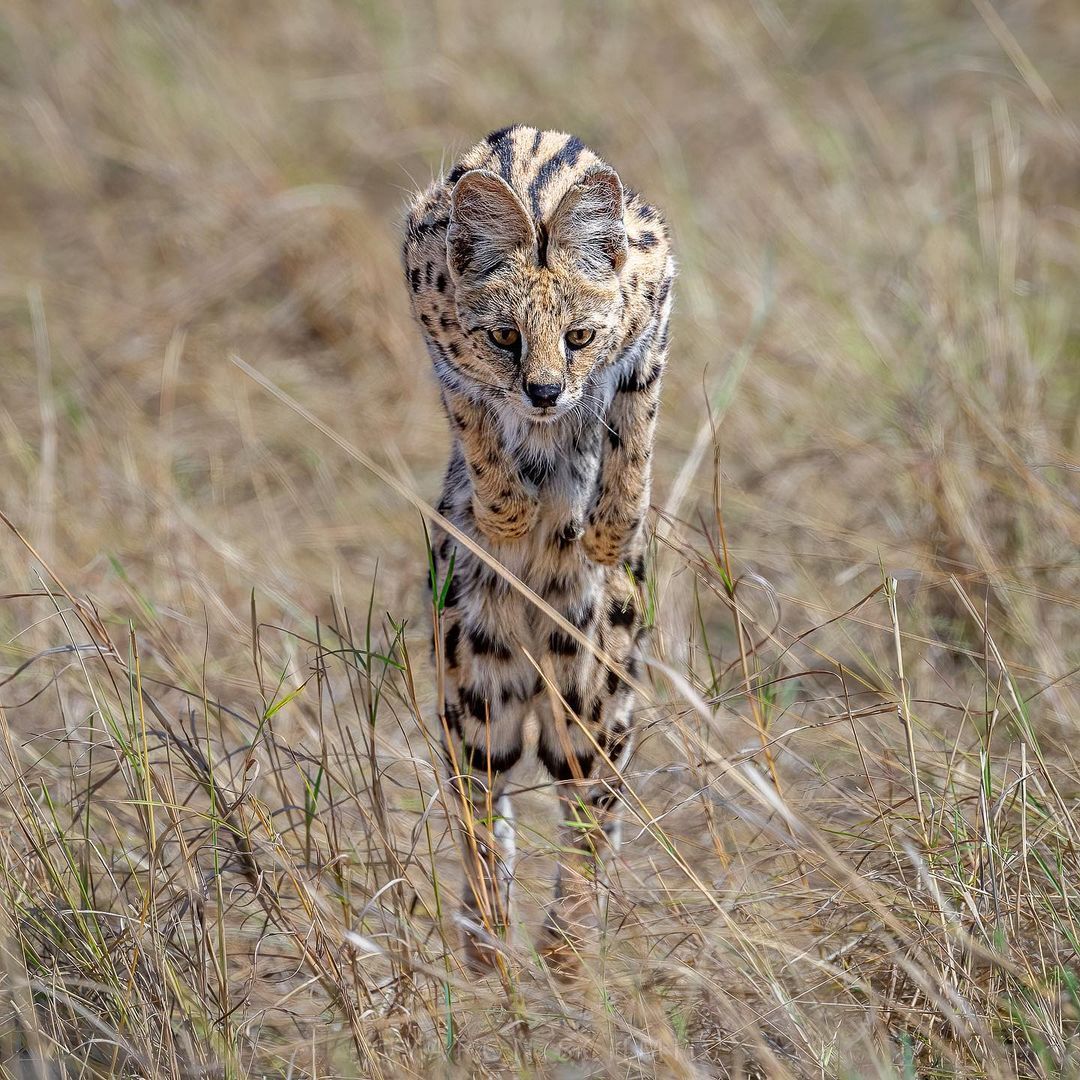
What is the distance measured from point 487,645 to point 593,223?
1.06 meters

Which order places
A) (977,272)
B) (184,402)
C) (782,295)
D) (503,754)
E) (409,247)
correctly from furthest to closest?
1. (184,402)
2. (782,295)
3. (977,272)
4. (503,754)
5. (409,247)

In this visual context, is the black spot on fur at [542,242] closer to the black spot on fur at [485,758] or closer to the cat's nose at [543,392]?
the cat's nose at [543,392]

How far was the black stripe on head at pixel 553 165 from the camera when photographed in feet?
9.73

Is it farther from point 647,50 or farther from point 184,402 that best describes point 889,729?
point 647,50

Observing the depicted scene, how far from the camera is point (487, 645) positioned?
A: 339 centimetres

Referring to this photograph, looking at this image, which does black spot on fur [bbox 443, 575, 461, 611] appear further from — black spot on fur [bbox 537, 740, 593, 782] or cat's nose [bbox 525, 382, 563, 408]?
cat's nose [bbox 525, 382, 563, 408]

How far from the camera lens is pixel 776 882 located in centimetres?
303

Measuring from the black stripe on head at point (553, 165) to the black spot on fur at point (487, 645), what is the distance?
1.03 metres

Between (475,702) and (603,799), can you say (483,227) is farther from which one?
(603,799)

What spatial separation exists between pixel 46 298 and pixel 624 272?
436 centimetres

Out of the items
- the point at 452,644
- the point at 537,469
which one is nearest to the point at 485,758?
the point at 452,644

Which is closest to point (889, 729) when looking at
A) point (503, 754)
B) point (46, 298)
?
point (503, 754)

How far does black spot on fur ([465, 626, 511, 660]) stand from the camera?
3381 millimetres

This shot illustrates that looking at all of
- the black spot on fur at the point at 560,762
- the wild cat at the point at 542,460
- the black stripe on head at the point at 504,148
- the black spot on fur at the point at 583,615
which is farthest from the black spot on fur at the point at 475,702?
the black stripe on head at the point at 504,148
